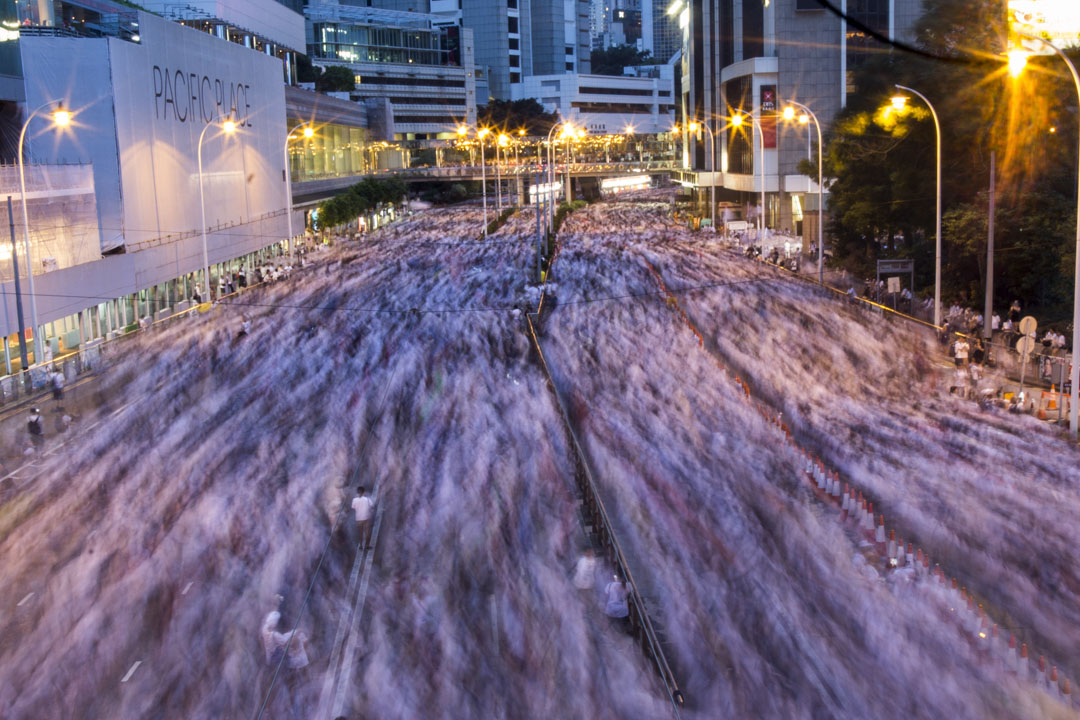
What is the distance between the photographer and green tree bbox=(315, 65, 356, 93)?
135125 millimetres

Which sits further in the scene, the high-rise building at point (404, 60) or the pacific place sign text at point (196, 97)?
the high-rise building at point (404, 60)

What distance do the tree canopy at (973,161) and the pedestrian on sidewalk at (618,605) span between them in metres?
20.6

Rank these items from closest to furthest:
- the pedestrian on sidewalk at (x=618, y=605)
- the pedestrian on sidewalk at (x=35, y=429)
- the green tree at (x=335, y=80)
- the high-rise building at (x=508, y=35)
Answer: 1. the pedestrian on sidewalk at (x=618, y=605)
2. the pedestrian on sidewalk at (x=35, y=429)
3. the green tree at (x=335, y=80)
4. the high-rise building at (x=508, y=35)

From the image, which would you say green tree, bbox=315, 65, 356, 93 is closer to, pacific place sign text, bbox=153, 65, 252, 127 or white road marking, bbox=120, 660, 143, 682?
pacific place sign text, bbox=153, 65, 252, 127

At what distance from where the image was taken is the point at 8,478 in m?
21.1

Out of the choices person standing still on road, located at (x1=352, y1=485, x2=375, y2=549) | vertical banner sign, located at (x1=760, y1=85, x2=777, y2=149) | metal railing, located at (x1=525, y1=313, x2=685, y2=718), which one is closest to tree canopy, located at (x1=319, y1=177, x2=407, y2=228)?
vertical banner sign, located at (x1=760, y1=85, x2=777, y2=149)

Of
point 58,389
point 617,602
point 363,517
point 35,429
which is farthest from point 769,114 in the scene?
point 617,602

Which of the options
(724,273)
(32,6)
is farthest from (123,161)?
(724,273)

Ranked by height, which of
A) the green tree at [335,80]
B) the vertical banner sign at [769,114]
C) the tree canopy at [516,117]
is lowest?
the vertical banner sign at [769,114]

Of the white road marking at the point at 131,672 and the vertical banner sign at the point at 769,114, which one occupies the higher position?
the vertical banner sign at the point at 769,114

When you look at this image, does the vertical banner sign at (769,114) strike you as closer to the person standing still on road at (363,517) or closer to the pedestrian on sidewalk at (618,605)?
the person standing still on road at (363,517)

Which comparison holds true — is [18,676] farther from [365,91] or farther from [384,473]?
[365,91]

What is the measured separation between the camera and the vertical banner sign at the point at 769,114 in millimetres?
82438

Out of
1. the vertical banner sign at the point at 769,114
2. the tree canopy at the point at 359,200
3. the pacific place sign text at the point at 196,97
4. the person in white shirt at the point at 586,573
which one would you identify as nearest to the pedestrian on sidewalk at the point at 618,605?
the person in white shirt at the point at 586,573
